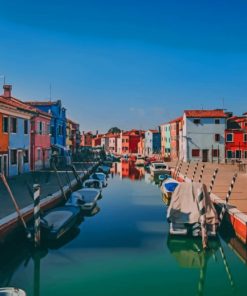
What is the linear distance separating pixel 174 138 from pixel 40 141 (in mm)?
33698

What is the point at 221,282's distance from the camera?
11.3 m

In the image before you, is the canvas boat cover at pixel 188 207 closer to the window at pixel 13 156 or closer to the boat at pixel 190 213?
the boat at pixel 190 213

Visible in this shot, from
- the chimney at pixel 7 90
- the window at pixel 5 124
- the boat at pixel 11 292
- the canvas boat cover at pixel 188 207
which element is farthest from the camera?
the chimney at pixel 7 90

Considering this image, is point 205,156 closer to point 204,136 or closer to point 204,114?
point 204,136

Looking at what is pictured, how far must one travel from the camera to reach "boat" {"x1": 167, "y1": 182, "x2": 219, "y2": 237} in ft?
49.1

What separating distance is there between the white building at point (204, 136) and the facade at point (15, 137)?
27.9 meters

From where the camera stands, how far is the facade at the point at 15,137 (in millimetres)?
28156

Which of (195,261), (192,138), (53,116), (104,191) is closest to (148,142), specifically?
(192,138)

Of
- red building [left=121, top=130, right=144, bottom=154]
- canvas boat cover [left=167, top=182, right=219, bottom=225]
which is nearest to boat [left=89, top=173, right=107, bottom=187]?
canvas boat cover [left=167, top=182, right=219, bottom=225]

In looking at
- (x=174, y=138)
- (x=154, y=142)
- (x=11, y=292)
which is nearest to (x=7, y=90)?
(x=11, y=292)

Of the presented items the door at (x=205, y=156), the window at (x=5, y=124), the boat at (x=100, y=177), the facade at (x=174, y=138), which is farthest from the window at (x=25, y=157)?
the facade at (x=174, y=138)

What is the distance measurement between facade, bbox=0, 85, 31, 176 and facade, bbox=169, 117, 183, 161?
35.3 m

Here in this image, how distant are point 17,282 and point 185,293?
503 centimetres

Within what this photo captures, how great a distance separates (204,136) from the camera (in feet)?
180
